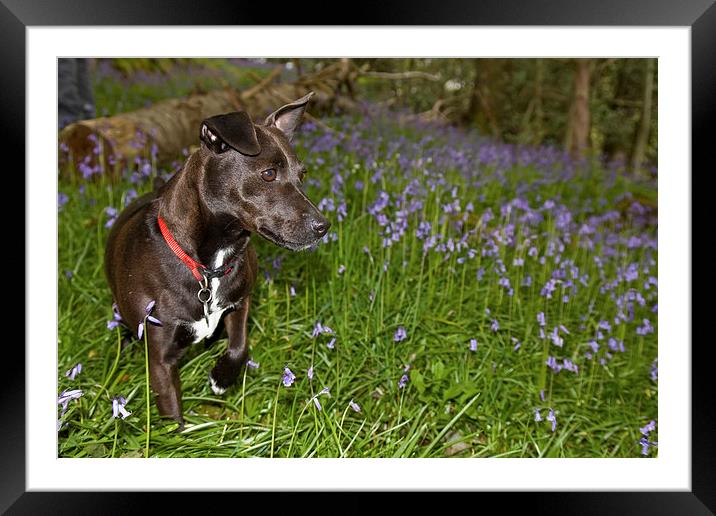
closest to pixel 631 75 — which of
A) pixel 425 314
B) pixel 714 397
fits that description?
pixel 425 314

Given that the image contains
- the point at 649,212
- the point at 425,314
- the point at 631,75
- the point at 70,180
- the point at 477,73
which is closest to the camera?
the point at 425,314

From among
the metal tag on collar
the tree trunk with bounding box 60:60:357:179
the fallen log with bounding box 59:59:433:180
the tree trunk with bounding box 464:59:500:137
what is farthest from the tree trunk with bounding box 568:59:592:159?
the metal tag on collar

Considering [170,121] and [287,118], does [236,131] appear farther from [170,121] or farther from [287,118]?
[170,121]

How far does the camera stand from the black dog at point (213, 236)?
2828 millimetres

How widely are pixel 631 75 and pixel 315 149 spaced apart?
10.7 meters

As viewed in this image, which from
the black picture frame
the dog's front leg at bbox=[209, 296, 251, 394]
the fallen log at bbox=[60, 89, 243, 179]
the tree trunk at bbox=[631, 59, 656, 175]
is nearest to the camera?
the black picture frame

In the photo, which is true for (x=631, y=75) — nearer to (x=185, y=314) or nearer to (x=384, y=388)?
(x=384, y=388)

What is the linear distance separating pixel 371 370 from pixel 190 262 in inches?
54.0

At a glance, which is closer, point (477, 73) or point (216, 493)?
point (216, 493)

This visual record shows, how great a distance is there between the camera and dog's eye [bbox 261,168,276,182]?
9.29 ft

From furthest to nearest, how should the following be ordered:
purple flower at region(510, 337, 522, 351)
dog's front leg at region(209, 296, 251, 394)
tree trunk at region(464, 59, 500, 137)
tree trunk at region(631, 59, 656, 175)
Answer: tree trunk at region(631, 59, 656, 175) → tree trunk at region(464, 59, 500, 137) → purple flower at region(510, 337, 522, 351) → dog's front leg at region(209, 296, 251, 394)

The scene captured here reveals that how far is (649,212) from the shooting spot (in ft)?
28.3

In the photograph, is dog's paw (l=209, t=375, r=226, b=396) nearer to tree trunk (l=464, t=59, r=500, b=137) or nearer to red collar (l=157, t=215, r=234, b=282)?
red collar (l=157, t=215, r=234, b=282)

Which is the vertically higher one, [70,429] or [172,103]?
[172,103]
